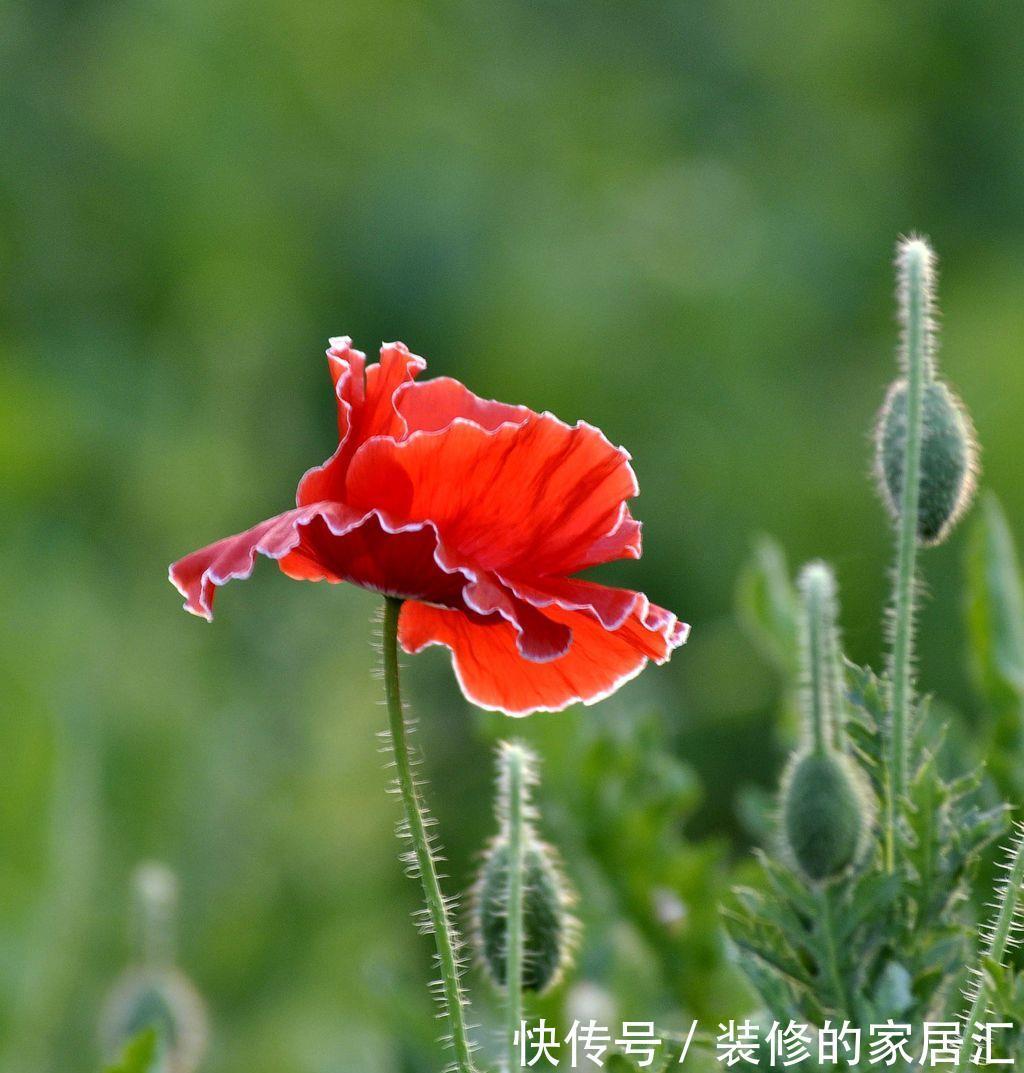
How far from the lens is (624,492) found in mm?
839

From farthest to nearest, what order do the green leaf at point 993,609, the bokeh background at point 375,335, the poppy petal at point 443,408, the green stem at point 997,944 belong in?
1. the bokeh background at point 375,335
2. the green leaf at point 993,609
3. the poppy petal at point 443,408
4. the green stem at point 997,944

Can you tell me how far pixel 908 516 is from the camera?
→ 2.88ft

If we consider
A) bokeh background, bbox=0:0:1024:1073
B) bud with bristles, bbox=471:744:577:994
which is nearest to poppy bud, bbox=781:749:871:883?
bud with bristles, bbox=471:744:577:994

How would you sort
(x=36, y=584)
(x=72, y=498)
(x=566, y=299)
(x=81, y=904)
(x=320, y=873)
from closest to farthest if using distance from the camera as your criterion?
(x=81, y=904) < (x=320, y=873) < (x=36, y=584) < (x=72, y=498) < (x=566, y=299)

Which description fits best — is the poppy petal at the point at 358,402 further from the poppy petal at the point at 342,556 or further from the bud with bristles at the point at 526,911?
the bud with bristles at the point at 526,911

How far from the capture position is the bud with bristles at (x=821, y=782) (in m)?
0.82

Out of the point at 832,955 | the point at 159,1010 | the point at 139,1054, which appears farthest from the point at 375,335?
the point at 832,955

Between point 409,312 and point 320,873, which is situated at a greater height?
point 409,312

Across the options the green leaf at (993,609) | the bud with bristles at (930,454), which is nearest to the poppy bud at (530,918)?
the bud with bristles at (930,454)

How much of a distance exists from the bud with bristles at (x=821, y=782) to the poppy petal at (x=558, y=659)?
0.19ft

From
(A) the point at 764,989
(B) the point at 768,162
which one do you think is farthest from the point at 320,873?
(B) the point at 768,162

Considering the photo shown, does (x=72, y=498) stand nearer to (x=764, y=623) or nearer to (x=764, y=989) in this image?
(x=764, y=623)

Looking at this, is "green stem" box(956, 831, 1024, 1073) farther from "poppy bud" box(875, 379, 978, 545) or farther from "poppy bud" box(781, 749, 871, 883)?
"poppy bud" box(875, 379, 978, 545)

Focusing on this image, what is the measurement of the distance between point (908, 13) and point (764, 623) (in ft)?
19.3
